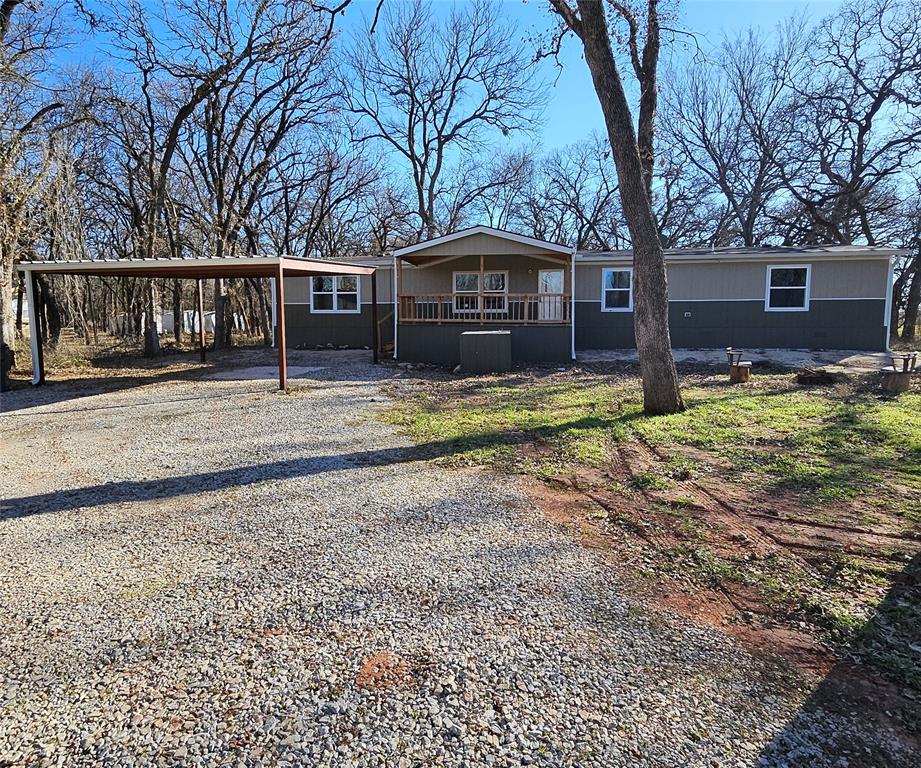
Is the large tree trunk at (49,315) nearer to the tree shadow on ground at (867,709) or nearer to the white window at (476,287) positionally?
the white window at (476,287)

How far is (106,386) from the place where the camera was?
10117 millimetres

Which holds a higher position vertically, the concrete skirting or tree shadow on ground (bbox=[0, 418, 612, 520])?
the concrete skirting

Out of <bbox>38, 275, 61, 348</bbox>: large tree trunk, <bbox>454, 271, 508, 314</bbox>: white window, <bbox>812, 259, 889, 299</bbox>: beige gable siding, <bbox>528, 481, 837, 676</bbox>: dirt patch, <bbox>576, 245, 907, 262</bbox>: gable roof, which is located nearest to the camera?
<bbox>528, 481, 837, 676</bbox>: dirt patch

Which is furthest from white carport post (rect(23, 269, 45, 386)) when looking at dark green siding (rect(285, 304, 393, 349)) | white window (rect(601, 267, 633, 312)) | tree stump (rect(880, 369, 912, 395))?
tree stump (rect(880, 369, 912, 395))

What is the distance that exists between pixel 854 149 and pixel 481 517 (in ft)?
77.0

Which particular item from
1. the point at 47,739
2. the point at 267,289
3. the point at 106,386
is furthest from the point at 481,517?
the point at 267,289

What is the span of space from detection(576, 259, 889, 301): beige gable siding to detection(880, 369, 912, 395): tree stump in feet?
21.5

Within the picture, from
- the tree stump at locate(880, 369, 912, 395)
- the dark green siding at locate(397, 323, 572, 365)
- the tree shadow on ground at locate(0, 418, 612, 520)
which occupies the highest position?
the dark green siding at locate(397, 323, 572, 365)

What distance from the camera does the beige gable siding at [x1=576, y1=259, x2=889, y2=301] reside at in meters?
14.0

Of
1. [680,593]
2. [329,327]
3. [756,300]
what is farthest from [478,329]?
[680,593]

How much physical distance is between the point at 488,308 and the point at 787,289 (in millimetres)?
7599

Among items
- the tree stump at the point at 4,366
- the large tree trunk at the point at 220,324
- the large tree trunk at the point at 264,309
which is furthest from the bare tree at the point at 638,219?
the large tree trunk at the point at 264,309

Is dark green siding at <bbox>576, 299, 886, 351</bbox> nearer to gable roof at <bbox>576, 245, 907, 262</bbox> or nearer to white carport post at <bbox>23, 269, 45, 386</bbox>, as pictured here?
gable roof at <bbox>576, 245, 907, 262</bbox>

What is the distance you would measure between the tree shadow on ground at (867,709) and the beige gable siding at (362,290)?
15227 mm
